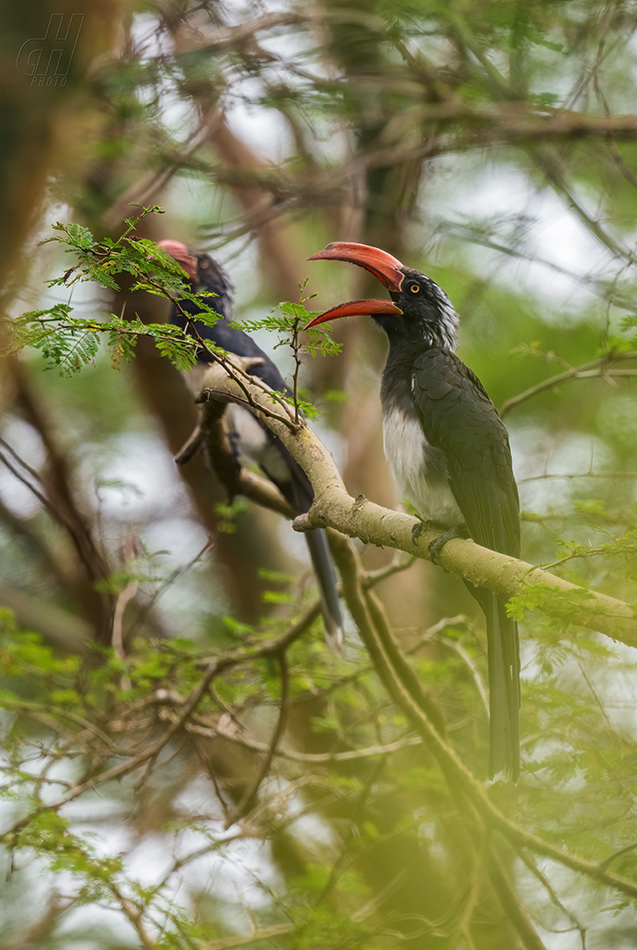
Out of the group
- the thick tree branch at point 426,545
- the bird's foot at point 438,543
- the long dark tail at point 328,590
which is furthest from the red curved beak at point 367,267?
the long dark tail at point 328,590

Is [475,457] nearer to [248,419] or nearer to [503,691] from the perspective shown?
[503,691]

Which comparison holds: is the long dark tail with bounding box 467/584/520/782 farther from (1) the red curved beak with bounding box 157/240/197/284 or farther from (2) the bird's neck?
(1) the red curved beak with bounding box 157/240/197/284

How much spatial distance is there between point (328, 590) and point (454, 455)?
1.31 m

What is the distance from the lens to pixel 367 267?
3.35 m

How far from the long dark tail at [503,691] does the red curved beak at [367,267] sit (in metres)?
1.22

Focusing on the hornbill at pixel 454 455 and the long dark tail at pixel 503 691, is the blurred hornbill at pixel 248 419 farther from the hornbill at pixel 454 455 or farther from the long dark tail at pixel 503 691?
the long dark tail at pixel 503 691

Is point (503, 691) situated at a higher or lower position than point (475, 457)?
lower

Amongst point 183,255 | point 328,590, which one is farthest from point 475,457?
point 183,255

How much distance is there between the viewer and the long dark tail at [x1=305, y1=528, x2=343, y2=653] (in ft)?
13.6

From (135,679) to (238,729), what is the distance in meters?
0.59

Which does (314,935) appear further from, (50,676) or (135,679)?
(50,676)

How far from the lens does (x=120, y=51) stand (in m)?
5.84

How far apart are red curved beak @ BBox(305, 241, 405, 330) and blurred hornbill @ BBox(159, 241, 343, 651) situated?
3.36 ft

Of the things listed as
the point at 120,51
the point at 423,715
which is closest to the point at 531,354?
the point at 423,715
